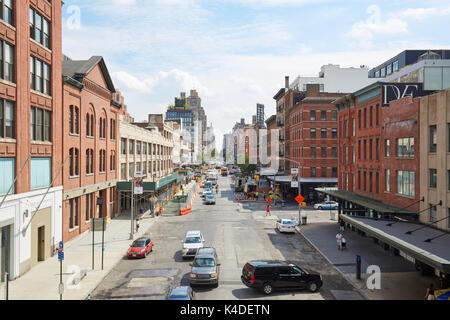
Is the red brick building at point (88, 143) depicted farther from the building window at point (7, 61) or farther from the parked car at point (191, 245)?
the parked car at point (191, 245)

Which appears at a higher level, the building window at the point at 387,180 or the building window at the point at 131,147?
the building window at the point at 131,147

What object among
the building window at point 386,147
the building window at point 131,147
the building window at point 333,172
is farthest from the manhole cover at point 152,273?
the building window at point 333,172

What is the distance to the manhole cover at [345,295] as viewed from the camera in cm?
1890

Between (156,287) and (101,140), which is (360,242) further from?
(101,140)

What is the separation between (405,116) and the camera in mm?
29031

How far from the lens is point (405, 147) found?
96.0 feet

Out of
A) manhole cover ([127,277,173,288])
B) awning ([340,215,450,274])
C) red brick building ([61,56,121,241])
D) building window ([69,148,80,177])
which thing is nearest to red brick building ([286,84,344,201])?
red brick building ([61,56,121,241])

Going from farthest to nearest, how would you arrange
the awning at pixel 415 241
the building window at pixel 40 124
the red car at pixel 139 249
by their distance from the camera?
the red car at pixel 139 249 → the building window at pixel 40 124 → the awning at pixel 415 241

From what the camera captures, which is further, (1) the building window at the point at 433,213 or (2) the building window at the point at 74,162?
(2) the building window at the point at 74,162

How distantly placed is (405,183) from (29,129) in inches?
1096

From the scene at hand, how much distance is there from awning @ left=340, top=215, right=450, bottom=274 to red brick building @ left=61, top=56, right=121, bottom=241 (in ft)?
71.8

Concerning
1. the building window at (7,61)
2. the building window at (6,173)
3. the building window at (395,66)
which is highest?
the building window at (395,66)

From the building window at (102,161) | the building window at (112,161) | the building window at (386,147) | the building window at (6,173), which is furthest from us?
the building window at (112,161)

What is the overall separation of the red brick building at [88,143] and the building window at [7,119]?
809 centimetres
